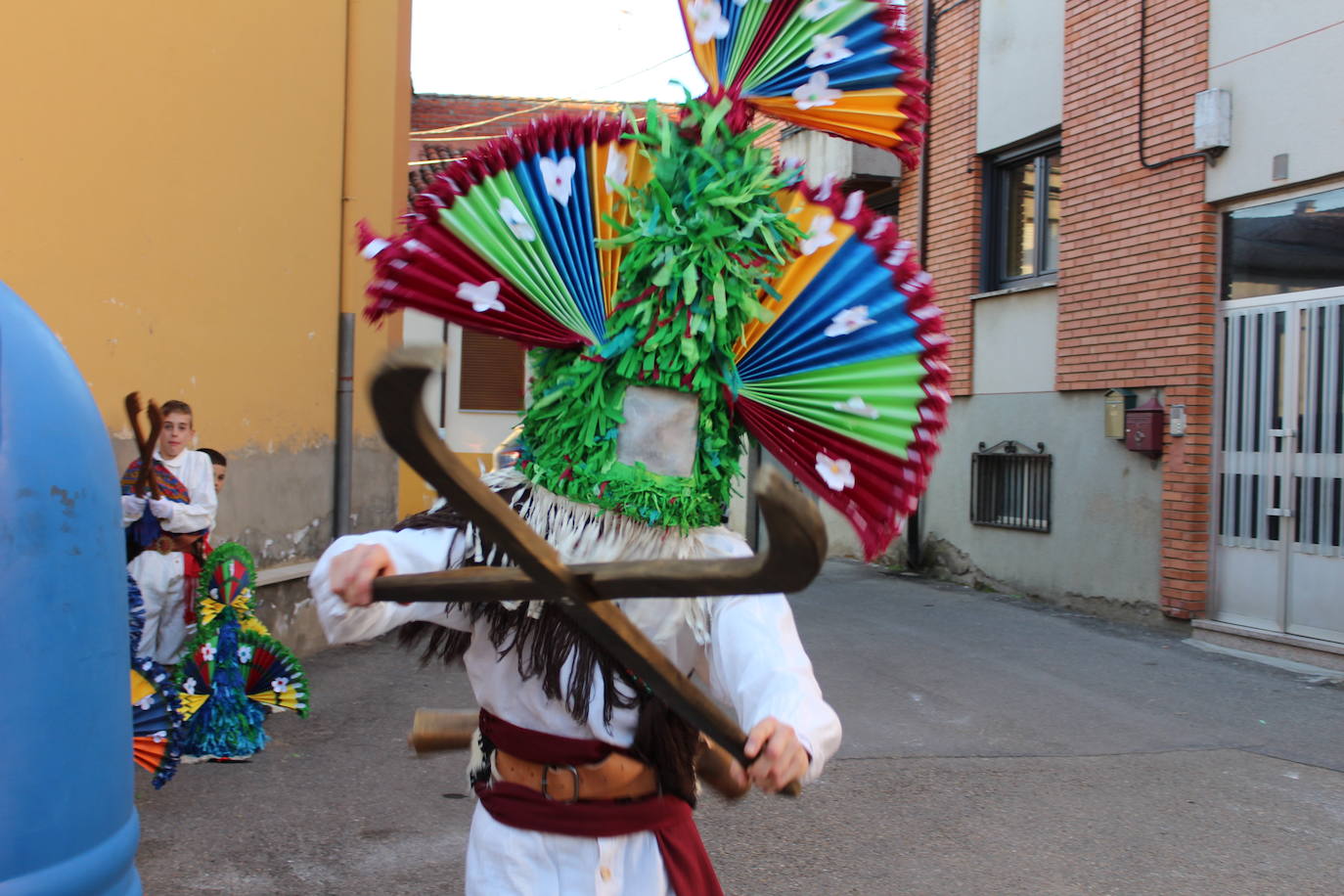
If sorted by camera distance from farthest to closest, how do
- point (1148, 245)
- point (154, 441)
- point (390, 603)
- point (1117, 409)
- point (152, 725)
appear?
point (1117, 409), point (1148, 245), point (154, 441), point (152, 725), point (390, 603)

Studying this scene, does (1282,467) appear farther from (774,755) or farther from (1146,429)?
(774,755)

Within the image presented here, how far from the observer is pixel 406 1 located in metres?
9.08

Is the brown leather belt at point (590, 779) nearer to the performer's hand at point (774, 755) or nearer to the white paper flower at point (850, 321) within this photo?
the performer's hand at point (774, 755)

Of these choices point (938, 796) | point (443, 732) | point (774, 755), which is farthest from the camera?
point (938, 796)

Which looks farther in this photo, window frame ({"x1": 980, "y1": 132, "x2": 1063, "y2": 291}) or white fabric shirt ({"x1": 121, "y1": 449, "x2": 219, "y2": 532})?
window frame ({"x1": 980, "y1": 132, "x2": 1063, "y2": 291})

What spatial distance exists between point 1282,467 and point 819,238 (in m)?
7.04

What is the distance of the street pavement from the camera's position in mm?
4199

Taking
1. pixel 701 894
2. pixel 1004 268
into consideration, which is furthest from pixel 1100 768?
pixel 1004 268

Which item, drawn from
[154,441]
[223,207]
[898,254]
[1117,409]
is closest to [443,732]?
[898,254]

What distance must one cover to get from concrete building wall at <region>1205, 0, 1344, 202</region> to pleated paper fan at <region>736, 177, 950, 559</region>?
682 cm

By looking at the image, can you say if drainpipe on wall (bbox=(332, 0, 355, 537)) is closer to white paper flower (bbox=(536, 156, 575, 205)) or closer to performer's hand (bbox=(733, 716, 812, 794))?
white paper flower (bbox=(536, 156, 575, 205))

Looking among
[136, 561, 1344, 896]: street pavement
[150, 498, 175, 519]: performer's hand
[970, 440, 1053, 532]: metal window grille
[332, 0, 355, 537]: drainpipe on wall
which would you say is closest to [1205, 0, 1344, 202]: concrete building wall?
[970, 440, 1053, 532]: metal window grille

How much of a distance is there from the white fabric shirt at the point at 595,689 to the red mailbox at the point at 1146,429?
24.9 ft

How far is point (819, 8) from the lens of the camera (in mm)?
2217
